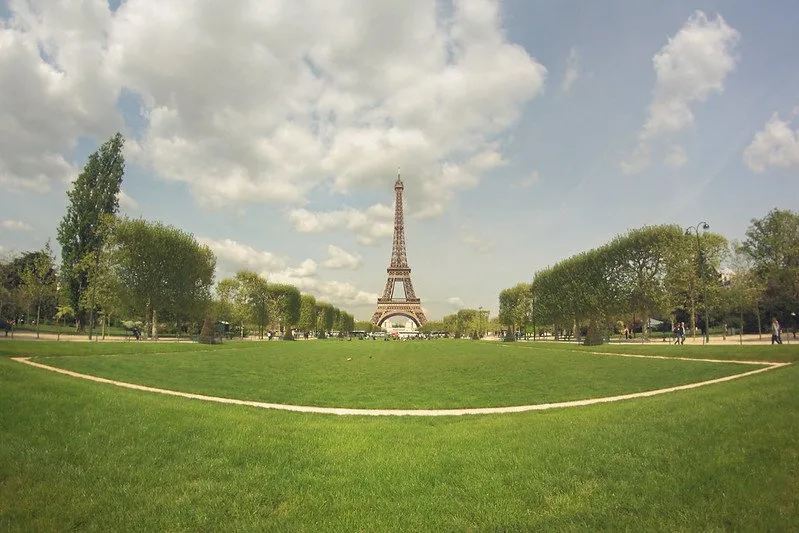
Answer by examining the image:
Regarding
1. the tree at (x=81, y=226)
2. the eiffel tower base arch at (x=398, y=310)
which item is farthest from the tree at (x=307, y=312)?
the tree at (x=81, y=226)

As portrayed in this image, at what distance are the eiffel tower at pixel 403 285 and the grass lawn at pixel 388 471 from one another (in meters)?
105

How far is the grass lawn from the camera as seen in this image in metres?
5.79

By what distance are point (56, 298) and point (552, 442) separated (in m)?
66.5

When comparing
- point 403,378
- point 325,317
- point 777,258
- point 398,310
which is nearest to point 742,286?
point 777,258

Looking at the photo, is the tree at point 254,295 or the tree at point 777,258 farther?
the tree at point 254,295

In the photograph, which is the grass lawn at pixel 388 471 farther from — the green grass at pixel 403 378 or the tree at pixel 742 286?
the tree at pixel 742 286

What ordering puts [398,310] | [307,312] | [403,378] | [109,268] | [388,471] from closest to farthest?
[388,471] → [403,378] → [109,268] → [307,312] → [398,310]

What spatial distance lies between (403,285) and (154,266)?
3045 inches

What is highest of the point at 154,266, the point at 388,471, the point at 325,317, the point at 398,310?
the point at 154,266

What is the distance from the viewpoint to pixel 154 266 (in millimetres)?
50531

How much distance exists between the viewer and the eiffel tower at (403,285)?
115750mm

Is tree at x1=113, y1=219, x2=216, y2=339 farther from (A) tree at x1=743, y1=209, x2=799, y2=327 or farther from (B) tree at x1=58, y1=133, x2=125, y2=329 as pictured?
(A) tree at x1=743, y1=209, x2=799, y2=327

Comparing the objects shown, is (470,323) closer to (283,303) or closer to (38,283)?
(283,303)

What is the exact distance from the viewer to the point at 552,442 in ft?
27.8
